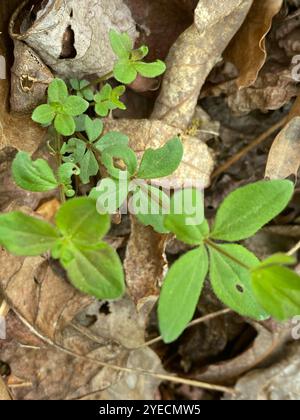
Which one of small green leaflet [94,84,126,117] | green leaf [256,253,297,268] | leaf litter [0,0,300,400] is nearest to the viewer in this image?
green leaf [256,253,297,268]

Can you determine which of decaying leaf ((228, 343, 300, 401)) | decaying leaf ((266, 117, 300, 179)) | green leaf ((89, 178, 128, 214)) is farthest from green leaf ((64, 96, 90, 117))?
decaying leaf ((228, 343, 300, 401))

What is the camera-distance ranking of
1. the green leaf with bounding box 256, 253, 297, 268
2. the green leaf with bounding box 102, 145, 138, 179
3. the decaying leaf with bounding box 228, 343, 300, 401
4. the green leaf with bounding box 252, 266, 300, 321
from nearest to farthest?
the green leaf with bounding box 256, 253, 297, 268 → the green leaf with bounding box 252, 266, 300, 321 → the green leaf with bounding box 102, 145, 138, 179 → the decaying leaf with bounding box 228, 343, 300, 401

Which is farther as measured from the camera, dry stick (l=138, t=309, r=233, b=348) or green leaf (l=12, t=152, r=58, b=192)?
dry stick (l=138, t=309, r=233, b=348)

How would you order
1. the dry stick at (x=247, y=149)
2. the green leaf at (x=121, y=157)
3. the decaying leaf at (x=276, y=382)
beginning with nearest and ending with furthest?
the green leaf at (x=121, y=157), the dry stick at (x=247, y=149), the decaying leaf at (x=276, y=382)

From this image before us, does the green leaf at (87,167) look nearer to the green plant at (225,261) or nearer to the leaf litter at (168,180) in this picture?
the leaf litter at (168,180)

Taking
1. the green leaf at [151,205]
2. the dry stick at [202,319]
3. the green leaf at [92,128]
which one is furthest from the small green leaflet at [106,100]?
the dry stick at [202,319]

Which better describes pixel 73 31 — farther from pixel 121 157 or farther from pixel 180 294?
pixel 180 294

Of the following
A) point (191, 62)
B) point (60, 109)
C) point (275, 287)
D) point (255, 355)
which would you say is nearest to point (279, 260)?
point (275, 287)

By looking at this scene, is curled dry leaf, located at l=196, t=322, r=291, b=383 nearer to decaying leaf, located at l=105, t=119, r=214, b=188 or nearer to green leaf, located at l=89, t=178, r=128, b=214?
decaying leaf, located at l=105, t=119, r=214, b=188
